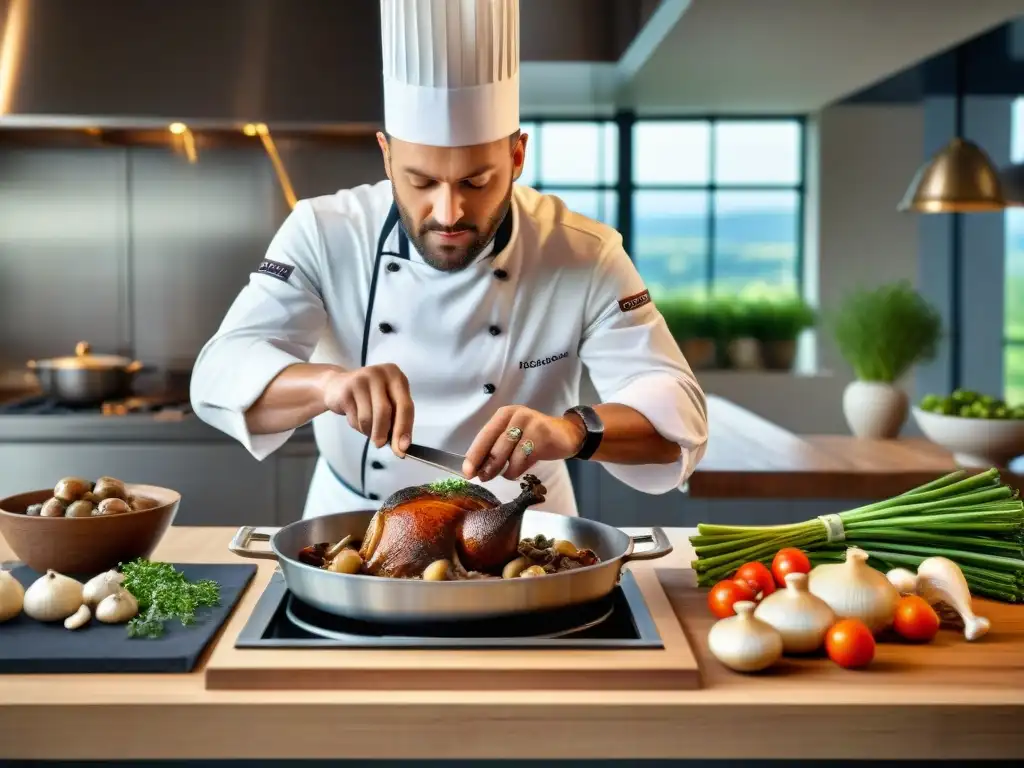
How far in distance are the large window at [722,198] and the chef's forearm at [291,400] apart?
7.05 m

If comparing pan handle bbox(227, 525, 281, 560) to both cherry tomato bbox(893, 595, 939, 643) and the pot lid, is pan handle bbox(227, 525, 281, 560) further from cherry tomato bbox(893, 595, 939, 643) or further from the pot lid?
the pot lid

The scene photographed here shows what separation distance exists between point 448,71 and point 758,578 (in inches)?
35.4

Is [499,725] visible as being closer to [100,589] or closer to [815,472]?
[100,589]

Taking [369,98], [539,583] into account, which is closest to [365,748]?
[539,583]

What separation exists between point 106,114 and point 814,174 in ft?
19.3

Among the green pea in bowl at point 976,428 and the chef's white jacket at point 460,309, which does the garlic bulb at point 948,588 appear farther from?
the green pea in bowl at point 976,428

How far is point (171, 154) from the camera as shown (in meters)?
4.18

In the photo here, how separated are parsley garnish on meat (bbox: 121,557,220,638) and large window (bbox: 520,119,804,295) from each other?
7298 mm

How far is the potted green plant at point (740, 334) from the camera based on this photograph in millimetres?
8008

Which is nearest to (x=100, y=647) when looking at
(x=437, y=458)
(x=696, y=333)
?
(x=437, y=458)

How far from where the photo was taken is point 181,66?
12.5 feet

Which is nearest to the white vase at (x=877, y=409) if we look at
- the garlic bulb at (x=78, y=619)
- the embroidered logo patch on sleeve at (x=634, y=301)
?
the embroidered logo patch on sleeve at (x=634, y=301)

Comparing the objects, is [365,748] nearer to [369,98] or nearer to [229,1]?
[369,98]

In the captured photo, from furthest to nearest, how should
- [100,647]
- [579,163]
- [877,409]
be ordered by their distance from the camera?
[579,163]
[877,409]
[100,647]
